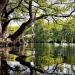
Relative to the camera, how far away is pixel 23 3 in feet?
99.9

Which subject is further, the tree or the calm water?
the tree

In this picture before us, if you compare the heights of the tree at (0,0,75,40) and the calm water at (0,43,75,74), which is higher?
the tree at (0,0,75,40)

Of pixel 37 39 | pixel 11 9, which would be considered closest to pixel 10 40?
pixel 11 9

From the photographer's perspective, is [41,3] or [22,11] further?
[22,11]

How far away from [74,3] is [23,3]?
17.4ft

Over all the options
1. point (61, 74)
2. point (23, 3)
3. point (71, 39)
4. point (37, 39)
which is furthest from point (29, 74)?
point (71, 39)

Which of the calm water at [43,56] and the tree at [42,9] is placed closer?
the calm water at [43,56]

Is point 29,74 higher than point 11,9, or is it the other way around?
point 11,9

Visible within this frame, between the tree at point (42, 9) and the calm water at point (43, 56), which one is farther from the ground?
the tree at point (42, 9)

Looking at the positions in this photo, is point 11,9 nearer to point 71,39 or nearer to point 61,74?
point 61,74

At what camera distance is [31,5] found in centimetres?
2845

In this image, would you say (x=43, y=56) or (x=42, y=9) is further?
(x=42, y=9)

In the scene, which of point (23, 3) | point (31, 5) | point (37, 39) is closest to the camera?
point (31, 5)

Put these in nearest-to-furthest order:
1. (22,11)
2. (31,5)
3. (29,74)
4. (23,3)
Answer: (29,74), (31,5), (23,3), (22,11)
